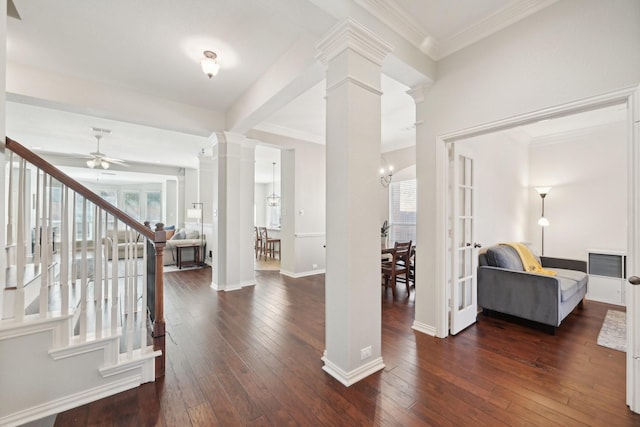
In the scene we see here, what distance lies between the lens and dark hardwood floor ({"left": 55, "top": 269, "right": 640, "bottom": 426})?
1.67m

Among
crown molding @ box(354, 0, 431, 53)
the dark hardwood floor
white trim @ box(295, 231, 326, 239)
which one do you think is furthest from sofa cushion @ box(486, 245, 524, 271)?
white trim @ box(295, 231, 326, 239)

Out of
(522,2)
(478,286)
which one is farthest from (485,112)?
(478,286)

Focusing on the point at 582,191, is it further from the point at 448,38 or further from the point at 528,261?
the point at 448,38

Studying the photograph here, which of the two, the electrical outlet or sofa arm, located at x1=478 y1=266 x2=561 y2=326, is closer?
the electrical outlet

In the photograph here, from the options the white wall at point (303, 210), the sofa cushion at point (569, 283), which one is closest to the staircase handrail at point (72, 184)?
the white wall at point (303, 210)

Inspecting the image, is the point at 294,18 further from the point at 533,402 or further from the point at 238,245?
the point at 238,245

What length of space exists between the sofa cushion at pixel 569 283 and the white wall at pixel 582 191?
118cm

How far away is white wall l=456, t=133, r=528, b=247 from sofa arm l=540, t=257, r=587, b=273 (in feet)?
1.74

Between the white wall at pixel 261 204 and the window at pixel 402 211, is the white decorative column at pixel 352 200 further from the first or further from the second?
the white wall at pixel 261 204

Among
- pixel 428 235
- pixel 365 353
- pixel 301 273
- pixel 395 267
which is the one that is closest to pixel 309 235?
pixel 301 273

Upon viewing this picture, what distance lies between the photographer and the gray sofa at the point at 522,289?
284 cm

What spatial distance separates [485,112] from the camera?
239 centimetres

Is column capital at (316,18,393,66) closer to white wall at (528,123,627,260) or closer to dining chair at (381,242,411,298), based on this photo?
dining chair at (381,242,411,298)

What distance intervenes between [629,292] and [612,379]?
3.00 ft
